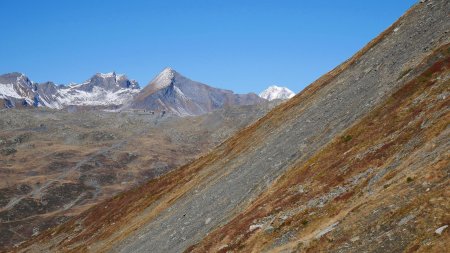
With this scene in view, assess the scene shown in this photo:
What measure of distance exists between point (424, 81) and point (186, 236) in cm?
3392

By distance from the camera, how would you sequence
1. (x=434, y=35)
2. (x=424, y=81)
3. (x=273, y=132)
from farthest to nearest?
(x=273, y=132), (x=434, y=35), (x=424, y=81)

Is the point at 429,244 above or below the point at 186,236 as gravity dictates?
below

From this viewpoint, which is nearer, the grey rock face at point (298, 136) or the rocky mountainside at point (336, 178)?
the rocky mountainside at point (336, 178)

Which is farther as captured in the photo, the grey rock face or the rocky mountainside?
the grey rock face

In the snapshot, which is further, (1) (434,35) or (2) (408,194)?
(1) (434,35)

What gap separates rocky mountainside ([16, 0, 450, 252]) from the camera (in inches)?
1258

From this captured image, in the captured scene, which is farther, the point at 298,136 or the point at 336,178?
the point at 298,136

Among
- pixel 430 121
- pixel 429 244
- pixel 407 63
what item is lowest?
pixel 429 244

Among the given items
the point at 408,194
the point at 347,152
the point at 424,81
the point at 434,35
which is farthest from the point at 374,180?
the point at 434,35

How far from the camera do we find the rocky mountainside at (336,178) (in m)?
32.0

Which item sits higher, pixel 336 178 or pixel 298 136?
pixel 298 136

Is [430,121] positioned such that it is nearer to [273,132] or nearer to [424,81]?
[424,81]

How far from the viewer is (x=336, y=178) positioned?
46.0 metres

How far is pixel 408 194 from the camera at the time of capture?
32188 millimetres
